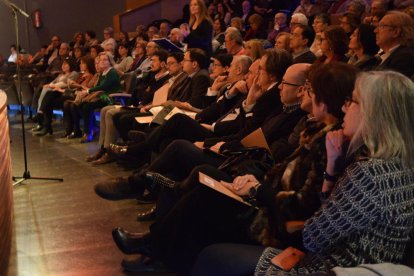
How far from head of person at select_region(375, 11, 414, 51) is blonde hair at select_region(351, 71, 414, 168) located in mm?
2242

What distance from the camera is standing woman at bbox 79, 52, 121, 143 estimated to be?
673cm

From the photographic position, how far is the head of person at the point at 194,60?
204 inches

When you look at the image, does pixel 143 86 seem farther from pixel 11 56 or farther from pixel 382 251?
pixel 11 56

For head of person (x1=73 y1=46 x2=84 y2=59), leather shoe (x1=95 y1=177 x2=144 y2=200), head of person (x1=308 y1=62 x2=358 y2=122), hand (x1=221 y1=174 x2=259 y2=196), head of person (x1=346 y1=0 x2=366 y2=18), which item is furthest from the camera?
head of person (x1=73 y1=46 x2=84 y2=59)

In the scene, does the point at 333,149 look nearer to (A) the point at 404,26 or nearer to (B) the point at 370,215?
(B) the point at 370,215

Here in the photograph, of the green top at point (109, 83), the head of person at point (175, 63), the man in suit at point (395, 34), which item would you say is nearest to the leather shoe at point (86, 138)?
the green top at point (109, 83)

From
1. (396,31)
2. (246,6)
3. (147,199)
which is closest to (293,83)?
(396,31)

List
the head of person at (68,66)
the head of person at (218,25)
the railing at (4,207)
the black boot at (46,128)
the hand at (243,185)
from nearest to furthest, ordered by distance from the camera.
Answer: the hand at (243,185) → the railing at (4,207) → the black boot at (46,128) → the head of person at (68,66) → the head of person at (218,25)

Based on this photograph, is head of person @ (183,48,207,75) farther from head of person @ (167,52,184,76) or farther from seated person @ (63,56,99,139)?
seated person @ (63,56,99,139)

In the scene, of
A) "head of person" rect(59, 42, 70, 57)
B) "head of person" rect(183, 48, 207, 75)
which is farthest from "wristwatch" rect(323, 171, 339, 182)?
"head of person" rect(59, 42, 70, 57)

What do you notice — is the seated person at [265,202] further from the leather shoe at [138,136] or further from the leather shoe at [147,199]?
the leather shoe at [138,136]

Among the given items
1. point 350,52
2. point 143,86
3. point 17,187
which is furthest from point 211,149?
point 143,86

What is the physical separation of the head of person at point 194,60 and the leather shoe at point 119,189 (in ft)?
6.68

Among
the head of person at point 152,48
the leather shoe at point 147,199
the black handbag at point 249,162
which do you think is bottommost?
the leather shoe at point 147,199
